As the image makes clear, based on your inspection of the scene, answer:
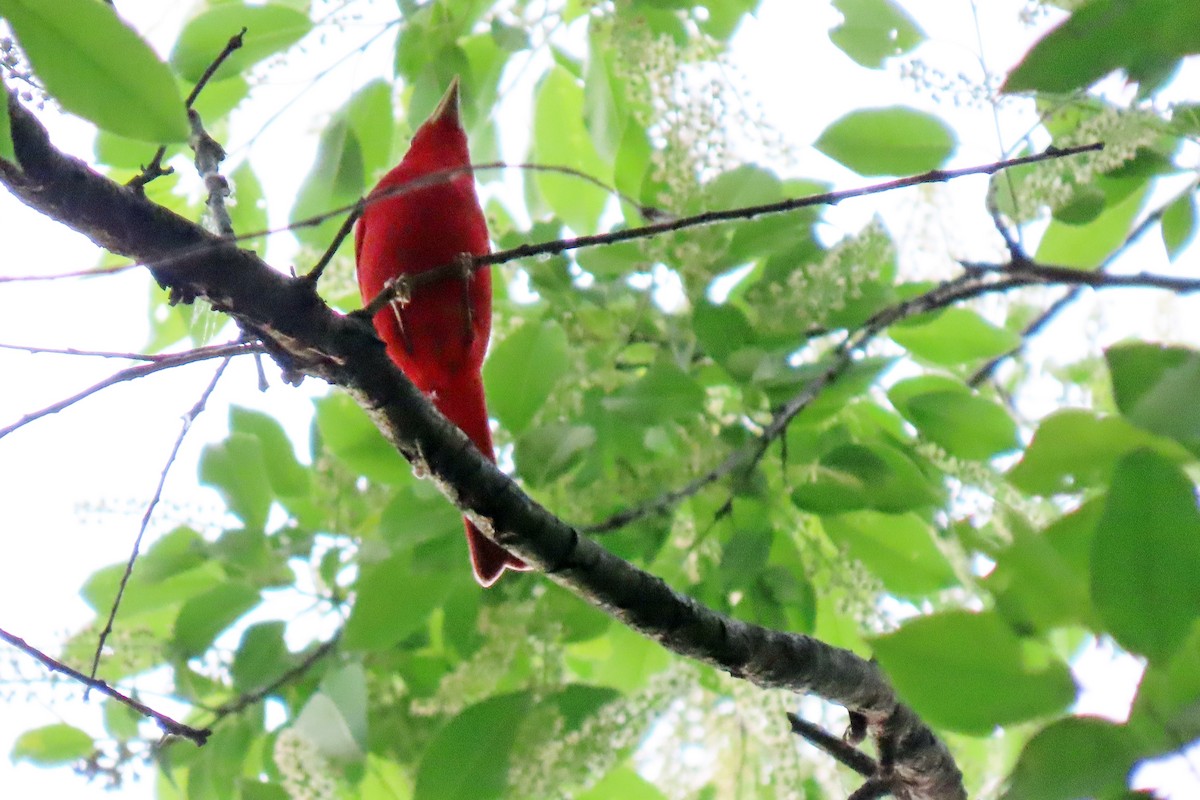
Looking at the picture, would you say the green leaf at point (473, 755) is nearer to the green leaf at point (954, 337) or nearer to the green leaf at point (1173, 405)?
the green leaf at point (954, 337)

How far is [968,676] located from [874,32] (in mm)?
997

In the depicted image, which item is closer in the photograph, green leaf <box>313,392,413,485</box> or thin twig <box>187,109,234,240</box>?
thin twig <box>187,109,234,240</box>

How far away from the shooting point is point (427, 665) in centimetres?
190

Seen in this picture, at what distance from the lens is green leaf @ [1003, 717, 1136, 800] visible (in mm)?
622

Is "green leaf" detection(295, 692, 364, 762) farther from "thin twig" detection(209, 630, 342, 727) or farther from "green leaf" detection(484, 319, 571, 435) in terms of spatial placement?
"green leaf" detection(484, 319, 571, 435)

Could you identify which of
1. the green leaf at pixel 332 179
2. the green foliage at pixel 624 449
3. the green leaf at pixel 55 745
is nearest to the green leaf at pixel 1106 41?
the green foliage at pixel 624 449

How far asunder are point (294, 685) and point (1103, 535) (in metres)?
1.47

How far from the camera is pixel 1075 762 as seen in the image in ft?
2.05

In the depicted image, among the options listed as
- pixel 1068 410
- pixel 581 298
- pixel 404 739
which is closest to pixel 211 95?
pixel 581 298

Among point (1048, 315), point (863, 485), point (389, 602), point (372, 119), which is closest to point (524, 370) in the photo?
point (389, 602)

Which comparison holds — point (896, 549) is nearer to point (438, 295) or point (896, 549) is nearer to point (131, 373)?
point (438, 295)

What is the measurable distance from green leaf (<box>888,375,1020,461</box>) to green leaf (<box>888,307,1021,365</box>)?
8 cm

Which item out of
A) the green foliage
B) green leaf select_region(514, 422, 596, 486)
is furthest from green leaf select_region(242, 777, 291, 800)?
green leaf select_region(514, 422, 596, 486)

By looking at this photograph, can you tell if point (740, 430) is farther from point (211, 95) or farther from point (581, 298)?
point (211, 95)
